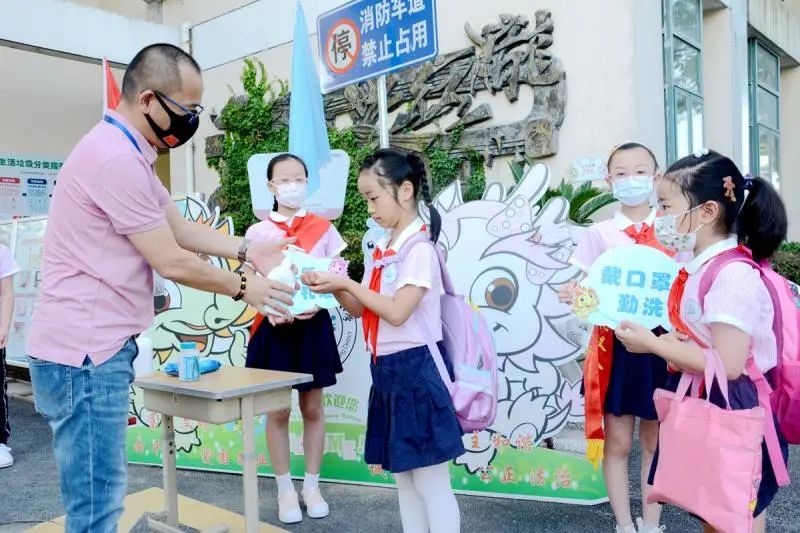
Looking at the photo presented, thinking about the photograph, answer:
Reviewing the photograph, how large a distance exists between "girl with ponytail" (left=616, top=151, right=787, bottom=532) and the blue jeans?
56.2 inches

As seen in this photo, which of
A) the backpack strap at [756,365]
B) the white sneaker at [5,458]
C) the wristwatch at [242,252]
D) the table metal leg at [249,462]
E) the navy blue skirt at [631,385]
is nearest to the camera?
the backpack strap at [756,365]

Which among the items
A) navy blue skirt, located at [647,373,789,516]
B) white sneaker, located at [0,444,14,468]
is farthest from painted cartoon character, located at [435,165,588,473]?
white sneaker, located at [0,444,14,468]

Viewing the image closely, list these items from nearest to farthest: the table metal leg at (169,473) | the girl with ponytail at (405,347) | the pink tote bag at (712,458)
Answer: the pink tote bag at (712,458) → the girl with ponytail at (405,347) → the table metal leg at (169,473)

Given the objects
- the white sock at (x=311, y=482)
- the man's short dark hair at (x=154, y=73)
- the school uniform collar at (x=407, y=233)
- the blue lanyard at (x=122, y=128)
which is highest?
the man's short dark hair at (x=154, y=73)

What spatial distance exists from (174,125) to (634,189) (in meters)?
1.70

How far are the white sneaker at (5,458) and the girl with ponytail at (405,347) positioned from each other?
3.02 metres

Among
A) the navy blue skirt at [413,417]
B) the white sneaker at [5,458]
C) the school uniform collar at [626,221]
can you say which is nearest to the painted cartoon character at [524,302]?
the school uniform collar at [626,221]

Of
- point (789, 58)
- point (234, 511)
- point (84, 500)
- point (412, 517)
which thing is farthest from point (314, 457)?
point (789, 58)

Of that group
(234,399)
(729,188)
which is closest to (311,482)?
(234,399)

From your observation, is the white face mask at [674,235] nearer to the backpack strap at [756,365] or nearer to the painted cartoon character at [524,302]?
the backpack strap at [756,365]

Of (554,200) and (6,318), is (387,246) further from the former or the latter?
(6,318)

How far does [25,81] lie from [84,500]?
30.2ft

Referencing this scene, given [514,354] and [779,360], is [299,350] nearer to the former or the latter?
[514,354]

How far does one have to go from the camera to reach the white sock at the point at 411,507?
2.33 metres
